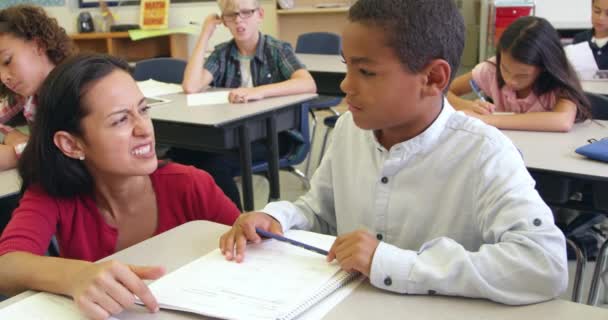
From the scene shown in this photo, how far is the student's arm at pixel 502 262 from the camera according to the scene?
29.5 inches

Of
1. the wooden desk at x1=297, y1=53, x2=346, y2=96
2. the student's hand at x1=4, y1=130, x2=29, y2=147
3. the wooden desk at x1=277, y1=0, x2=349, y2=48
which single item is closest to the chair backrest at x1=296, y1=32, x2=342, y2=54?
the wooden desk at x1=297, y1=53, x2=346, y2=96

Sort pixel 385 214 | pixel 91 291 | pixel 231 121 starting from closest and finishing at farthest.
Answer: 1. pixel 91 291
2. pixel 385 214
3. pixel 231 121

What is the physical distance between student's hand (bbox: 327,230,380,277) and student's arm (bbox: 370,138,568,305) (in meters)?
0.01

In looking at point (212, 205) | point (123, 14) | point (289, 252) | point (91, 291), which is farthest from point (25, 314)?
point (123, 14)

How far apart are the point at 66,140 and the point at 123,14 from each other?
4997 mm

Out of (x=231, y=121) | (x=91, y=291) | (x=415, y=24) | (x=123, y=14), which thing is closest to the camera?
(x=91, y=291)

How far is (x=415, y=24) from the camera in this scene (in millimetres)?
887

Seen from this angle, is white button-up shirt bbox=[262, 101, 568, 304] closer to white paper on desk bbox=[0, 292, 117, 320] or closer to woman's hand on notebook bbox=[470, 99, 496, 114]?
white paper on desk bbox=[0, 292, 117, 320]

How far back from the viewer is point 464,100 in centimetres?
225

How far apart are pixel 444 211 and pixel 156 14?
16.5ft

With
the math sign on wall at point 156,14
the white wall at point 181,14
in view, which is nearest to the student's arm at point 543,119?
the white wall at point 181,14

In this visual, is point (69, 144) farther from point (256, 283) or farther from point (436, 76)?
point (436, 76)

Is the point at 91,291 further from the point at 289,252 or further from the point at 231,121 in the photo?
the point at 231,121

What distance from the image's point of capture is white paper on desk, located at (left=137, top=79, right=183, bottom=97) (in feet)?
8.86
